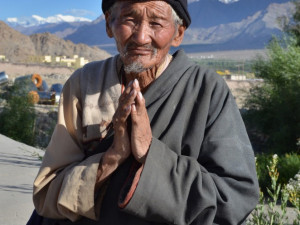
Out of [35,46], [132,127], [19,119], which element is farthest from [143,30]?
[35,46]

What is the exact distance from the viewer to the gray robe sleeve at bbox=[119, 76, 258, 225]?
4.41 ft

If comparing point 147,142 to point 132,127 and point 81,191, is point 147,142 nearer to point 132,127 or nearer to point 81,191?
point 132,127

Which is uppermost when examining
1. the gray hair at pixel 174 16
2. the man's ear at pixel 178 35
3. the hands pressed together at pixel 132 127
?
the gray hair at pixel 174 16

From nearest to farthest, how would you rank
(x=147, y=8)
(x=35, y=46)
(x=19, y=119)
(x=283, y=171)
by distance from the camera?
(x=147, y=8), (x=283, y=171), (x=19, y=119), (x=35, y=46)

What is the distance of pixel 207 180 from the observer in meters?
1.38

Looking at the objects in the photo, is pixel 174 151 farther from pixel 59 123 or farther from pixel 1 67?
pixel 1 67

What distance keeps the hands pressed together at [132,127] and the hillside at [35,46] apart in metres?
83.6

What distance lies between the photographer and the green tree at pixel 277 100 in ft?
48.6

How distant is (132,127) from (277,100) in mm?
15582

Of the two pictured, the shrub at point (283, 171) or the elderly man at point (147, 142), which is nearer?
the elderly man at point (147, 142)

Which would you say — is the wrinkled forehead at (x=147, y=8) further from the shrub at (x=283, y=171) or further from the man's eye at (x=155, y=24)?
the shrub at (x=283, y=171)

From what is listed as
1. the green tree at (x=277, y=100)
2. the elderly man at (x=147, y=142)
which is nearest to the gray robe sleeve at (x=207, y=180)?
the elderly man at (x=147, y=142)

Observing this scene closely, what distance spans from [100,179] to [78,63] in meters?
75.7

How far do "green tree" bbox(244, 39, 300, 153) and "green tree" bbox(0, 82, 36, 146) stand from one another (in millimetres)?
7193
